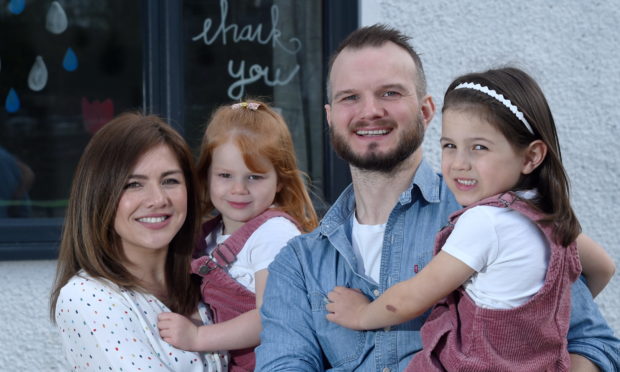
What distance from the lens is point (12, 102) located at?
4.05 m

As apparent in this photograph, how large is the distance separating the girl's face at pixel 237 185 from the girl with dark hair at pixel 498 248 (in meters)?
0.79

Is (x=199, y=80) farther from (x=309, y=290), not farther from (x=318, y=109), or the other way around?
(x=309, y=290)

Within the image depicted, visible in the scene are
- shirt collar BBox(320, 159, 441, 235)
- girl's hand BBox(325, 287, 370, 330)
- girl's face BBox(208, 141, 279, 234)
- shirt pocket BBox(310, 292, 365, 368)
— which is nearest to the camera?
girl's hand BBox(325, 287, 370, 330)

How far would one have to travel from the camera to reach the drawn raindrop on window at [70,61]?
4055mm

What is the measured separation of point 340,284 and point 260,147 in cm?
65

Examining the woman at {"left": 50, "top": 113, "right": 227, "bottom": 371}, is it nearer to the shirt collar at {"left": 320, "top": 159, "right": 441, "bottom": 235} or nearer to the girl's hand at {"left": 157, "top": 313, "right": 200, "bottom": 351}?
the girl's hand at {"left": 157, "top": 313, "right": 200, "bottom": 351}

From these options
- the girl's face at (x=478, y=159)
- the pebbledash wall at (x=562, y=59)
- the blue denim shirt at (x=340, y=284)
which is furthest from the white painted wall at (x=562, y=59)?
the girl's face at (x=478, y=159)

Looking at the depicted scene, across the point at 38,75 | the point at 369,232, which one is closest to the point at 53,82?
the point at 38,75

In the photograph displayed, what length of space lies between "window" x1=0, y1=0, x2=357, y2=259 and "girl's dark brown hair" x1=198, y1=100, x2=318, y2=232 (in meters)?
0.95

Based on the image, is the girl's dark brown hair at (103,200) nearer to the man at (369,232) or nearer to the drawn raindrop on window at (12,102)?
the man at (369,232)

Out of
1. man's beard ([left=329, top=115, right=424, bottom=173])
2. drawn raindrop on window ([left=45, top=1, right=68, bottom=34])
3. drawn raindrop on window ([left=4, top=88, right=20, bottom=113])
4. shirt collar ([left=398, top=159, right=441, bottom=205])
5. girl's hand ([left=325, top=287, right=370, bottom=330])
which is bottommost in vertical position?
girl's hand ([left=325, top=287, right=370, bottom=330])

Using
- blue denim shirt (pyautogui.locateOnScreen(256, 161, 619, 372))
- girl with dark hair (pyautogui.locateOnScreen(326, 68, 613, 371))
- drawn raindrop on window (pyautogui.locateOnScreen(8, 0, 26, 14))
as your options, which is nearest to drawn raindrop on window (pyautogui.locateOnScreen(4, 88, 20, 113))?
drawn raindrop on window (pyautogui.locateOnScreen(8, 0, 26, 14))

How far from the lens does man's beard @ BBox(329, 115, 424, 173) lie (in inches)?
106

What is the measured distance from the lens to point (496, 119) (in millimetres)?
2221
